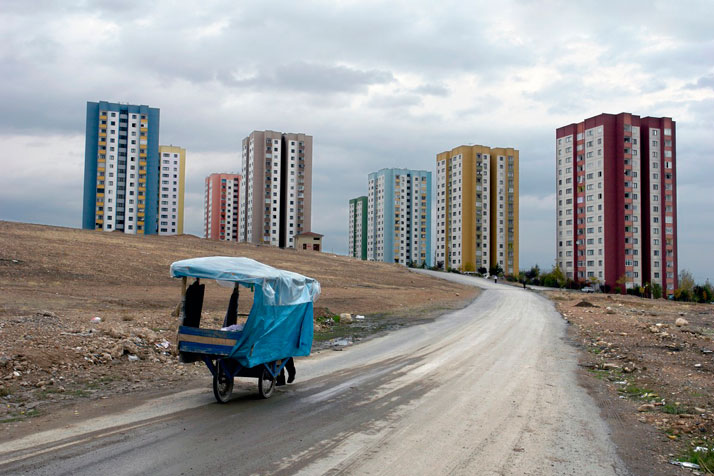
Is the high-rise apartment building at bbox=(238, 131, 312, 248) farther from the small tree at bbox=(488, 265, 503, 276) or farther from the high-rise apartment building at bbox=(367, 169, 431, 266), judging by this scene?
the small tree at bbox=(488, 265, 503, 276)

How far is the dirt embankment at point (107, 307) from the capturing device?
11.5 metres

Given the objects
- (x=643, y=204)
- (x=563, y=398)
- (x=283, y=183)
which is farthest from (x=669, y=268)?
(x=563, y=398)

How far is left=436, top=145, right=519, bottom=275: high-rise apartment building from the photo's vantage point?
127 m

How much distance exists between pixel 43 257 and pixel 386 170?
134 metres

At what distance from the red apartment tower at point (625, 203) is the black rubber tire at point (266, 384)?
90.3 meters

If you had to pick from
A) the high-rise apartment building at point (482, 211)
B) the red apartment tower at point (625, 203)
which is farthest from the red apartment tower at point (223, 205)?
the red apartment tower at point (625, 203)

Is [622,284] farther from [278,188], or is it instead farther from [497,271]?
[278,188]

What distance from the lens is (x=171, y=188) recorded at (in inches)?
5635

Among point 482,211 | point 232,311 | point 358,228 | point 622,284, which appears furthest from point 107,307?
point 358,228

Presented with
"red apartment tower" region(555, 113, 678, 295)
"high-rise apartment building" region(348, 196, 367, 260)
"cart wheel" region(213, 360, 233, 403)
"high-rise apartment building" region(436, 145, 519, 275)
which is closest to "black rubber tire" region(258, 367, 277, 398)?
"cart wheel" region(213, 360, 233, 403)

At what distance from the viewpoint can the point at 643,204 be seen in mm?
95062

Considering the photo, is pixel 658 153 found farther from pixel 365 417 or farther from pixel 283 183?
pixel 365 417

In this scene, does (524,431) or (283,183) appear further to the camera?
(283,183)

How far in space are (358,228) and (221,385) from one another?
17486 cm
